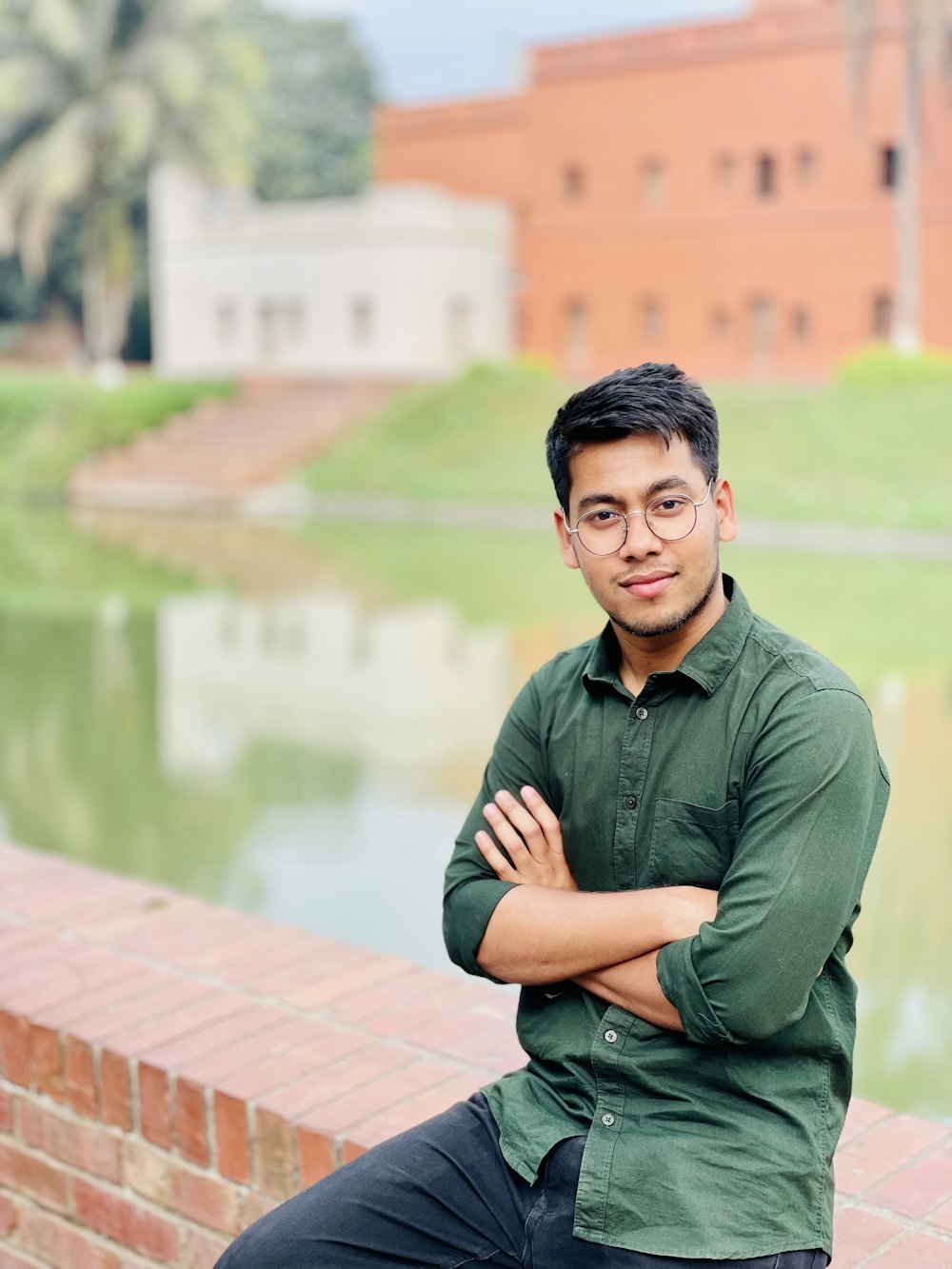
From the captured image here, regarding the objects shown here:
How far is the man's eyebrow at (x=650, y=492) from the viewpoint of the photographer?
1787 mm

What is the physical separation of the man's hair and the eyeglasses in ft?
0.20

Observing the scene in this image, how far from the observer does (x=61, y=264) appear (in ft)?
125

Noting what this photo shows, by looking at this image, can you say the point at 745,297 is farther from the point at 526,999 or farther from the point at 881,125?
the point at 526,999

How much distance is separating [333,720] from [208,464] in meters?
15.4

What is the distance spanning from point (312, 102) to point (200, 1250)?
4569 centimetres

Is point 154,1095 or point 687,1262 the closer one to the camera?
point 687,1262

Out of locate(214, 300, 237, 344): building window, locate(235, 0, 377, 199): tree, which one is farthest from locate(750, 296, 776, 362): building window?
locate(235, 0, 377, 199): tree

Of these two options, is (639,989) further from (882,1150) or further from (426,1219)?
(882,1150)

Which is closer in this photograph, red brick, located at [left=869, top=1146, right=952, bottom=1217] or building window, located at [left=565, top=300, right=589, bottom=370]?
red brick, located at [left=869, top=1146, right=952, bottom=1217]

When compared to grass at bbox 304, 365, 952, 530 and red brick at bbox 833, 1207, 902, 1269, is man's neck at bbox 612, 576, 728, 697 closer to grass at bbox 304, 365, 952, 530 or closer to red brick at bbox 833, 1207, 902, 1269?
red brick at bbox 833, 1207, 902, 1269

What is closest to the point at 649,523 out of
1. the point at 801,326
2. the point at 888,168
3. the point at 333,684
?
the point at 333,684

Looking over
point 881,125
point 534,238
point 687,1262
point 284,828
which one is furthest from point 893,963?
point 534,238

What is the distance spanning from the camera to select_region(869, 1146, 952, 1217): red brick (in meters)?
2.03

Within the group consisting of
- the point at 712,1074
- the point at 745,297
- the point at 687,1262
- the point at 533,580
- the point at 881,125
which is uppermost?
the point at 881,125
